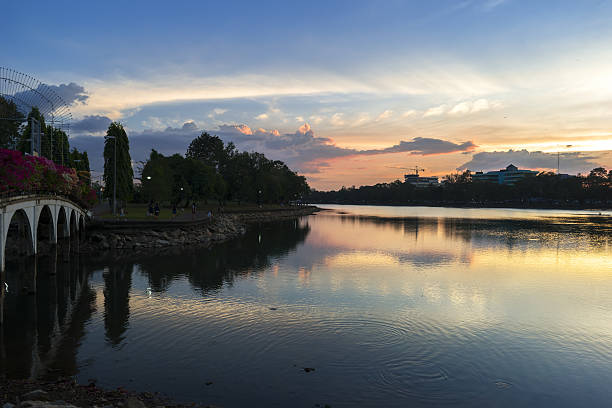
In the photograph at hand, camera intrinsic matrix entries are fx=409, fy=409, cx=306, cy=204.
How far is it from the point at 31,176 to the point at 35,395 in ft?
55.7

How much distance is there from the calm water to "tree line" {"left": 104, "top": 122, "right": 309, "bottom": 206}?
30.3m

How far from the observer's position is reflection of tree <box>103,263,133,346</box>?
20.1 metres

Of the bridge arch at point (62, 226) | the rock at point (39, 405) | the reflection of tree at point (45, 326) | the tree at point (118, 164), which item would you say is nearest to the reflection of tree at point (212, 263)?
the reflection of tree at point (45, 326)

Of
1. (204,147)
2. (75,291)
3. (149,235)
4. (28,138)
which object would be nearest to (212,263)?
(75,291)

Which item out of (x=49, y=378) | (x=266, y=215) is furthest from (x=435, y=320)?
(x=266, y=215)

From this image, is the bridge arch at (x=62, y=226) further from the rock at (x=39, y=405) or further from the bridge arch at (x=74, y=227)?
the rock at (x=39, y=405)

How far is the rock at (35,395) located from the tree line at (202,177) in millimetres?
58657

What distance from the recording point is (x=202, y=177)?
95.1 m

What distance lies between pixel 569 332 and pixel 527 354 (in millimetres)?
4976

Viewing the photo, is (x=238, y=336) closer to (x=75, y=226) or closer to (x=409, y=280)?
(x=409, y=280)

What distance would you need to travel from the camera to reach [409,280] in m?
34.0

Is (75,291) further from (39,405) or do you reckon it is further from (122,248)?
(39,405)

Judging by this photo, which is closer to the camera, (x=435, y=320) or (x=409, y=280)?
(x=435, y=320)

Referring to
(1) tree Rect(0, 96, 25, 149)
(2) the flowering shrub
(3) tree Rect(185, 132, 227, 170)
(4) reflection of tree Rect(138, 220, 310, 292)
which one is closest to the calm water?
(4) reflection of tree Rect(138, 220, 310, 292)
